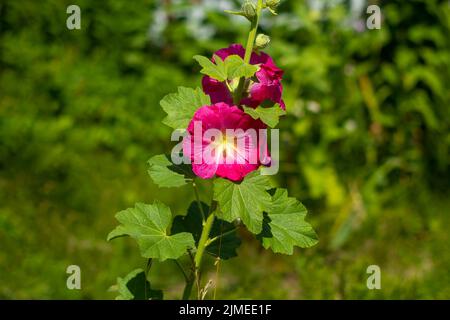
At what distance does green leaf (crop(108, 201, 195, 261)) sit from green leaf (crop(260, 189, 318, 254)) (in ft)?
0.57

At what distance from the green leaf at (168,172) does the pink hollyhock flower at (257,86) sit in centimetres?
17

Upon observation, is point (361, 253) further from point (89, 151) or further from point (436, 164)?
point (89, 151)

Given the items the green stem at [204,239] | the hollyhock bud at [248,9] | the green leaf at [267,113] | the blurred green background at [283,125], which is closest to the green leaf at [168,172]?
the green stem at [204,239]

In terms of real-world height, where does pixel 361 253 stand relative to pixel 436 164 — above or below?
below

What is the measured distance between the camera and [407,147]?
3678 millimetres

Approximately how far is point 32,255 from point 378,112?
2041mm

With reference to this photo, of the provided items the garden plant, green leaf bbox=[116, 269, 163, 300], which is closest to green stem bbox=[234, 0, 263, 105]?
the garden plant

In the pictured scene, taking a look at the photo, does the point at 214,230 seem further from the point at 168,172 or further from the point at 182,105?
the point at 182,105

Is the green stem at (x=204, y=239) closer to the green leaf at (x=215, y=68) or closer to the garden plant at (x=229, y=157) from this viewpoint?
the garden plant at (x=229, y=157)

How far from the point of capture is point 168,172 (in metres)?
1.39

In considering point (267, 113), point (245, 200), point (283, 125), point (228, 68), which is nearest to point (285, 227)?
point (245, 200)

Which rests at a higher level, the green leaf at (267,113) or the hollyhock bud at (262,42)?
the hollyhock bud at (262,42)

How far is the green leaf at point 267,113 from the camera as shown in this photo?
1240mm

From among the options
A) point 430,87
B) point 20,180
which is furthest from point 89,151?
point 430,87
